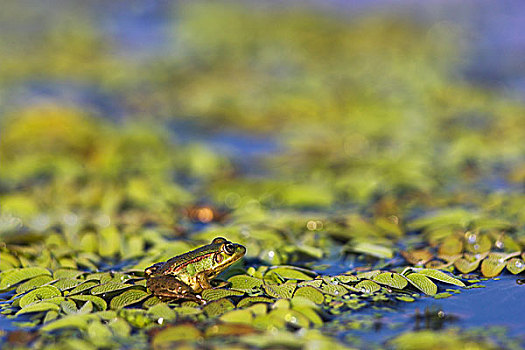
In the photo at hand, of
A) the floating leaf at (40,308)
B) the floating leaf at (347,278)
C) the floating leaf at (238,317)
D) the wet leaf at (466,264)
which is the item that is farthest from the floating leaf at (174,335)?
the wet leaf at (466,264)

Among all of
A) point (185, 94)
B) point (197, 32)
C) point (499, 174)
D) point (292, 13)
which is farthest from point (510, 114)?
point (292, 13)

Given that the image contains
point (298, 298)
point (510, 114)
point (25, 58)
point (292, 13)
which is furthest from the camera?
point (292, 13)

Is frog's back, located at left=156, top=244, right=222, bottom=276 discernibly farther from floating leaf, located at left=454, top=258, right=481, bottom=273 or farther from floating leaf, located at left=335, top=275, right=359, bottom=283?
floating leaf, located at left=454, top=258, right=481, bottom=273

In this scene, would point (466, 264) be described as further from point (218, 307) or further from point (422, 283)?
point (218, 307)

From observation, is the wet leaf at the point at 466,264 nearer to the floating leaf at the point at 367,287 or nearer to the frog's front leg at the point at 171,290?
the floating leaf at the point at 367,287

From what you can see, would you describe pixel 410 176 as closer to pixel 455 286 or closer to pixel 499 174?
pixel 499 174

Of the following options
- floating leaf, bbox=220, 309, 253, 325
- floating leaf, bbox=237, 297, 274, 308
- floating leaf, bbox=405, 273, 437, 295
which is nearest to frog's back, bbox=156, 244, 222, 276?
floating leaf, bbox=237, 297, 274, 308
